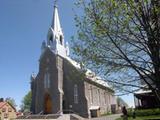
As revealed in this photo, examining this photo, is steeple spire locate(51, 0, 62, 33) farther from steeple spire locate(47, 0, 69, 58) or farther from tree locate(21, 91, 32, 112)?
tree locate(21, 91, 32, 112)

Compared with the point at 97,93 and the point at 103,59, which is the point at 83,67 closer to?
the point at 103,59

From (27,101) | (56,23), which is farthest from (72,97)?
(27,101)

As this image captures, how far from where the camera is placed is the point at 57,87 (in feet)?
129

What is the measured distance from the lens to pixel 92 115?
1516 inches

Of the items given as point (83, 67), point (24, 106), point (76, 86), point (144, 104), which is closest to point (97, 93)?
point (76, 86)

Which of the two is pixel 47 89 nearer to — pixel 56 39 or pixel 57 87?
pixel 57 87

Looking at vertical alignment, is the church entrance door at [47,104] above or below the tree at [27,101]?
below

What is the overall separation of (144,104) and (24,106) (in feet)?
254

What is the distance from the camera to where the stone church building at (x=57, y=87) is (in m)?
38.5

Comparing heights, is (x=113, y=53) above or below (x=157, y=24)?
below

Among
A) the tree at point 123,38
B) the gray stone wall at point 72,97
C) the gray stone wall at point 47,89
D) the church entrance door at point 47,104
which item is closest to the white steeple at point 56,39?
the gray stone wall at point 47,89

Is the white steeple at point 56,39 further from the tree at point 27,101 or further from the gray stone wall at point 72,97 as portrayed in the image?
the tree at point 27,101

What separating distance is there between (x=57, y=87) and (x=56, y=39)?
8.66m

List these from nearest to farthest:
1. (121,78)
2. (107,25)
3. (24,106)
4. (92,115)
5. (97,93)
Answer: (107,25)
(121,78)
(92,115)
(97,93)
(24,106)
